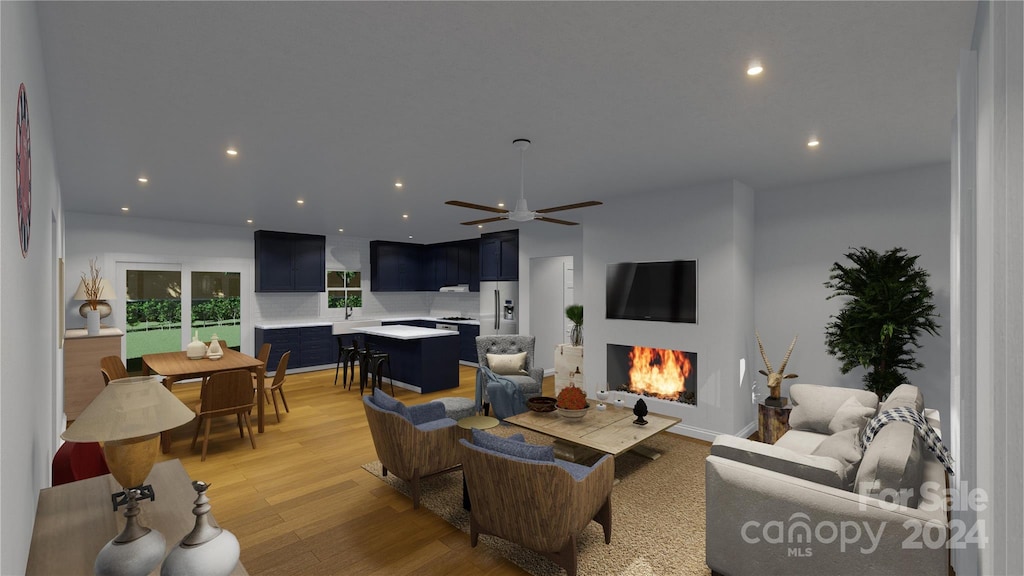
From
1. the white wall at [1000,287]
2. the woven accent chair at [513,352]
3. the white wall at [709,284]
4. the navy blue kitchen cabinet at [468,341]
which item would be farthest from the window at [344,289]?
the white wall at [1000,287]

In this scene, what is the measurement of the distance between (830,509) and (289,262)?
8747mm

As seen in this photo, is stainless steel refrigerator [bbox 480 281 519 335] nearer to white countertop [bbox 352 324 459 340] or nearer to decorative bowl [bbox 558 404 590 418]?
white countertop [bbox 352 324 459 340]

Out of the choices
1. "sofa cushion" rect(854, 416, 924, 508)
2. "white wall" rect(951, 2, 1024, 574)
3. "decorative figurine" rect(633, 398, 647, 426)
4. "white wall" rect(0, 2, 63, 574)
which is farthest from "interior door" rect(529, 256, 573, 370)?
"white wall" rect(0, 2, 63, 574)

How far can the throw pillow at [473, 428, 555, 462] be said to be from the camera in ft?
8.18

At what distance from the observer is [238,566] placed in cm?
152

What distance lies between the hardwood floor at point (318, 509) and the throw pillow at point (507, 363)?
1695 millimetres

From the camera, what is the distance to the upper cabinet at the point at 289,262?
325 inches

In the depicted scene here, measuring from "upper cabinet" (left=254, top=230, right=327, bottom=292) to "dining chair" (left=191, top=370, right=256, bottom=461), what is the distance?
13.8ft

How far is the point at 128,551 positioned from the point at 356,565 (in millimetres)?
1582

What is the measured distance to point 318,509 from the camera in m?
3.30

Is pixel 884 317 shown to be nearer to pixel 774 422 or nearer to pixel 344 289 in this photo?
pixel 774 422

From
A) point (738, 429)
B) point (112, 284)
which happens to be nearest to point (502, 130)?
point (738, 429)

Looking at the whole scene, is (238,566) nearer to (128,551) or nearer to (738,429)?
(128,551)

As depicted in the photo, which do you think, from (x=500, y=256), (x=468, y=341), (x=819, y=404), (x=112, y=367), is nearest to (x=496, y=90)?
(x=819, y=404)
